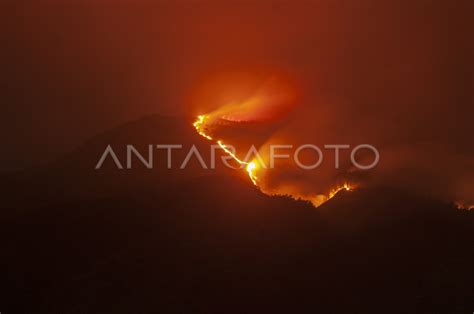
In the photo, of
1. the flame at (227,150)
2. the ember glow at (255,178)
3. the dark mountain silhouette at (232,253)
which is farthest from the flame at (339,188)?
the flame at (227,150)

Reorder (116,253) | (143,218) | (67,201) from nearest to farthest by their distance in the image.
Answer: (116,253) < (143,218) < (67,201)

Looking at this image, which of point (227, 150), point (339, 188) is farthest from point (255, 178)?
→ point (339, 188)

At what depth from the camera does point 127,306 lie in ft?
79.3

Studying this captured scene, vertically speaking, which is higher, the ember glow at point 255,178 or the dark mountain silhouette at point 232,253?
the ember glow at point 255,178

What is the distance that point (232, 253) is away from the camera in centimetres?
2730

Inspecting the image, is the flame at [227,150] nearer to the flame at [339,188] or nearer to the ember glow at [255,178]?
the ember glow at [255,178]

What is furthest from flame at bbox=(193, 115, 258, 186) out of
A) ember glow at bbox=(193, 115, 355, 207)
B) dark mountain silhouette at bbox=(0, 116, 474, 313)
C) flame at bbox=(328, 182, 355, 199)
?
flame at bbox=(328, 182, 355, 199)

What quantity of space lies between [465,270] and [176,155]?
20962mm

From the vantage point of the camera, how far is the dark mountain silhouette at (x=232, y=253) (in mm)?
24594

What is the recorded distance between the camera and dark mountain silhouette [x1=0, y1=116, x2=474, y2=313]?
968 inches

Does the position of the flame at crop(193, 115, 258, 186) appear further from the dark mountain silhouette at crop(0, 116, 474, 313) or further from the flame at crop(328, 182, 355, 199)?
the flame at crop(328, 182, 355, 199)

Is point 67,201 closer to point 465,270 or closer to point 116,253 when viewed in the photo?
point 116,253

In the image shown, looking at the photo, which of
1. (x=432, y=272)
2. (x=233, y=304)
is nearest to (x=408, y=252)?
(x=432, y=272)

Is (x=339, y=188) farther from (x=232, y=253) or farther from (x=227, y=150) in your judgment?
(x=232, y=253)
